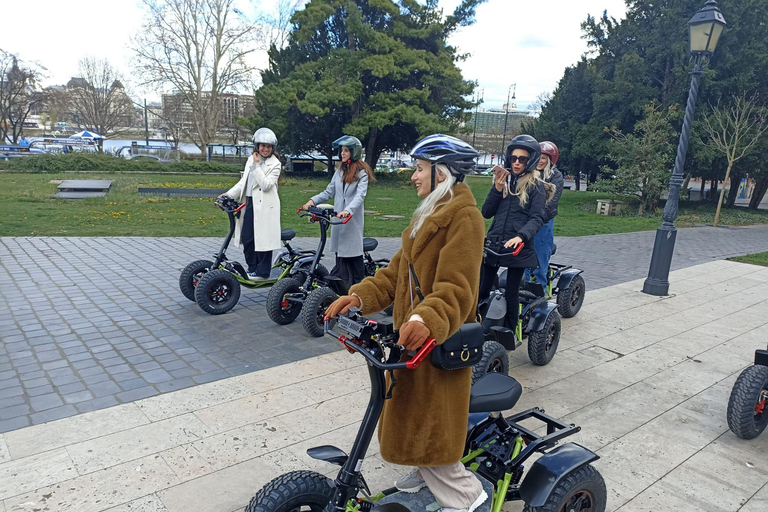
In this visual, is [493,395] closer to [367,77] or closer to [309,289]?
[309,289]

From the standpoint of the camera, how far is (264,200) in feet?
19.1

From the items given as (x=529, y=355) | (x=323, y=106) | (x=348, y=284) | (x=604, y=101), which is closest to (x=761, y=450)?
(x=529, y=355)

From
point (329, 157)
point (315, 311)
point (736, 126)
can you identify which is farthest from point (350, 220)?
point (329, 157)

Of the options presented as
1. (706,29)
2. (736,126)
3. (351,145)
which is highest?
(706,29)

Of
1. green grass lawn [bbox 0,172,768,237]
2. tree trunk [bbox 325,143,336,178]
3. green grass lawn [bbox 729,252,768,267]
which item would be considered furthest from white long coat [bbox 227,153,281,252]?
tree trunk [bbox 325,143,336,178]

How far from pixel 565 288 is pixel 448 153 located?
4403mm

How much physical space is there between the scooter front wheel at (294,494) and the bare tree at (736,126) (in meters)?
17.8

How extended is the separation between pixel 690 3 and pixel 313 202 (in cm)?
1928

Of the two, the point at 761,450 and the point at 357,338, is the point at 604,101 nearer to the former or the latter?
the point at 761,450

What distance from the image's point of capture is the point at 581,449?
2.52 meters

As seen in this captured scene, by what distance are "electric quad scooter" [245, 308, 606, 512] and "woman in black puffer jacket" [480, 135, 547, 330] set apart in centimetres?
181

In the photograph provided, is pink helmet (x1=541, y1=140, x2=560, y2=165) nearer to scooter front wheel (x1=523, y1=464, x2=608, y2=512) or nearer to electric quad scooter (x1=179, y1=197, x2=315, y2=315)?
electric quad scooter (x1=179, y1=197, x2=315, y2=315)

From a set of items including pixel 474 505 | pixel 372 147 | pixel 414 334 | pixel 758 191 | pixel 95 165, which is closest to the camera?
pixel 414 334

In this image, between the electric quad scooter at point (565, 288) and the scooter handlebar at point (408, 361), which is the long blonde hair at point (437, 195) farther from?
the electric quad scooter at point (565, 288)
